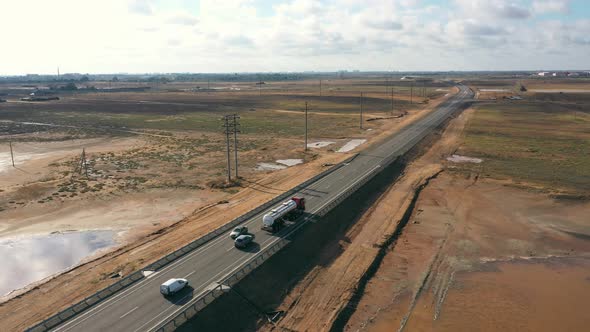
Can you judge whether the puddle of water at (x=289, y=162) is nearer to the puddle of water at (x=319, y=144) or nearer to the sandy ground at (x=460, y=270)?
the puddle of water at (x=319, y=144)

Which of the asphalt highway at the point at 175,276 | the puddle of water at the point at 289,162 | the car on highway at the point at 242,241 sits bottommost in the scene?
the asphalt highway at the point at 175,276

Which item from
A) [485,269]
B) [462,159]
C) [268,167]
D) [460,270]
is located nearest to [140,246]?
[460,270]

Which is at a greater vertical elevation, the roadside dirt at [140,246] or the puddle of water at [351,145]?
the puddle of water at [351,145]

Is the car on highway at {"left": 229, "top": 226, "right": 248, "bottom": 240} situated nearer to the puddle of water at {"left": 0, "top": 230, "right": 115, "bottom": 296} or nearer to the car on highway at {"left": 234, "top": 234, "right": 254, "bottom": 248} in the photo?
the car on highway at {"left": 234, "top": 234, "right": 254, "bottom": 248}

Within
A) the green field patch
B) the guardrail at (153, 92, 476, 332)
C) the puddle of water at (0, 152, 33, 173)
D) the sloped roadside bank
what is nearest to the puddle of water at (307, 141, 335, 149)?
the green field patch

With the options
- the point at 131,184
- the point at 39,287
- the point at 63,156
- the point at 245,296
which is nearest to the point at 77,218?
the point at 131,184

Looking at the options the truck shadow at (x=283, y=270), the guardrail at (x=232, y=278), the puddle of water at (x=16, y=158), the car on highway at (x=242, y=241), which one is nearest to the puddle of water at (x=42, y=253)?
the car on highway at (x=242, y=241)
